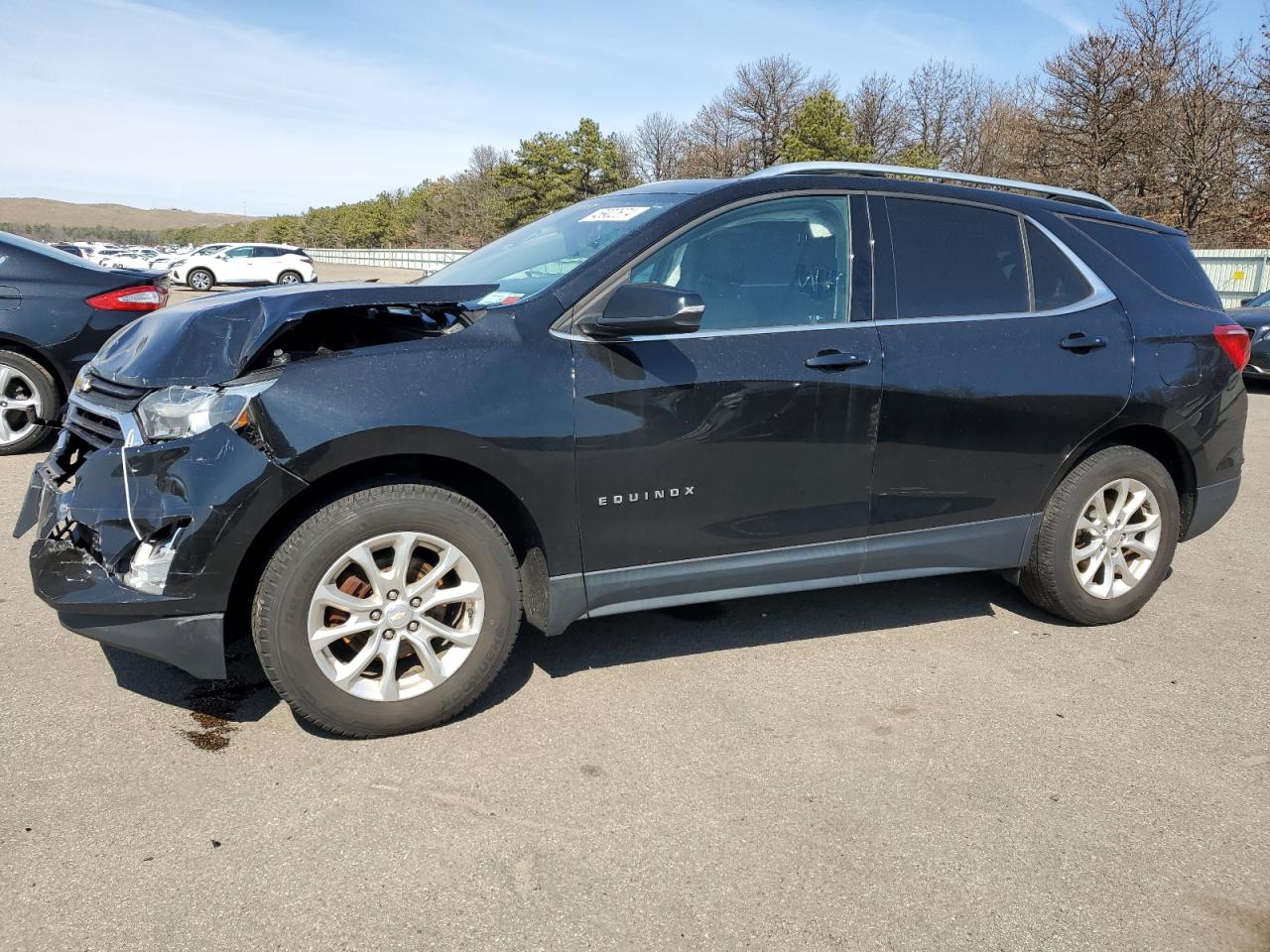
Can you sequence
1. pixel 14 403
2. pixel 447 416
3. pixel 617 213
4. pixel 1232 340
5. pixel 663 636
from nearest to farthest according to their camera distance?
pixel 447 416
pixel 617 213
pixel 663 636
pixel 1232 340
pixel 14 403

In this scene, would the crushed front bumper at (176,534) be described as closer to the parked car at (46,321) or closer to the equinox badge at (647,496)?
the equinox badge at (647,496)

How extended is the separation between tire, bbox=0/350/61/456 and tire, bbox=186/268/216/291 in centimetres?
3105

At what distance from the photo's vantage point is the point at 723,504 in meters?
3.46

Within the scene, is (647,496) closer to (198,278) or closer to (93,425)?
(93,425)

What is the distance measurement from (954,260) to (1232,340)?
5.00 feet

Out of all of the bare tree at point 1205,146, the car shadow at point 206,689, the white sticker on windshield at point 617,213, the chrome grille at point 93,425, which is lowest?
the car shadow at point 206,689

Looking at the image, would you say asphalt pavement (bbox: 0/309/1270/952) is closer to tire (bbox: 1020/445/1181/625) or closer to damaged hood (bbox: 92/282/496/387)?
tire (bbox: 1020/445/1181/625)

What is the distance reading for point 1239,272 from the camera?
81.0 ft

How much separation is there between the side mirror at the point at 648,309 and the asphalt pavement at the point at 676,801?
4.39ft

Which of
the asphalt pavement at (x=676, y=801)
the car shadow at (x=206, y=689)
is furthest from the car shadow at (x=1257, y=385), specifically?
the car shadow at (x=206, y=689)

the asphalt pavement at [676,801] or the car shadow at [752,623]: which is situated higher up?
the car shadow at [752,623]

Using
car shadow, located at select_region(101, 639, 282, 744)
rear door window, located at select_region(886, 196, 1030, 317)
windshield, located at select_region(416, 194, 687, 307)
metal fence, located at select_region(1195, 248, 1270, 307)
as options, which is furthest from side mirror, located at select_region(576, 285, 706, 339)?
metal fence, located at select_region(1195, 248, 1270, 307)

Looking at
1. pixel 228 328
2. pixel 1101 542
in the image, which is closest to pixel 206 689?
pixel 228 328

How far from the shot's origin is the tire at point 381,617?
2.94 metres
